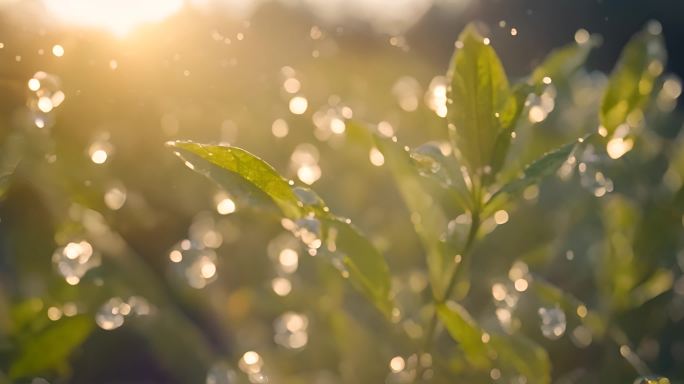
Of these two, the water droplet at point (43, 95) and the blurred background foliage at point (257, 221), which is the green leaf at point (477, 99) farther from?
the water droplet at point (43, 95)

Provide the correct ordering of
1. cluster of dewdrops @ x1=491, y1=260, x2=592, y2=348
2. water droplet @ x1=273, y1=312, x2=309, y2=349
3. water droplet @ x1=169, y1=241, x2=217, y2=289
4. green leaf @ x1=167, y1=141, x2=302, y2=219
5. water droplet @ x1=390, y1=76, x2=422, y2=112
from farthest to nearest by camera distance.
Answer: water droplet @ x1=390, y1=76, x2=422, y2=112
water droplet @ x1=273, y1=312, x2=309, y2=349
water droplet @ x1=169, y1=241, x2=217, y2=289
cluster of dewdrops @ x1=491, y1=260, x2=592, y2=348
green leaf @ x1=167, y1=141, x2=302, y2=219

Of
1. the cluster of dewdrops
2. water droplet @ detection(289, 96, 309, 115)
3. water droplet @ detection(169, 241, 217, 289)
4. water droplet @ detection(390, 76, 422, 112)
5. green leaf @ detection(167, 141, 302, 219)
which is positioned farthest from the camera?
water droplet @ detection(390, 76, 422, 112)

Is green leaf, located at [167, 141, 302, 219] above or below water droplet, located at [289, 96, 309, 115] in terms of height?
above

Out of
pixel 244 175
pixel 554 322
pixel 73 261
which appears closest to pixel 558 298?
pixel 554 322

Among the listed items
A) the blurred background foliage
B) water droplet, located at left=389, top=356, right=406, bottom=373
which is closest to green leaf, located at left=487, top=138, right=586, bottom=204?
the blurred background foliage

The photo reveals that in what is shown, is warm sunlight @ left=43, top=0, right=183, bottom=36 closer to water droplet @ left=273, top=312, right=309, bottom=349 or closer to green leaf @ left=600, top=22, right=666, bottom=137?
water droplet @ left=273, top=312, right=309, bottom=349

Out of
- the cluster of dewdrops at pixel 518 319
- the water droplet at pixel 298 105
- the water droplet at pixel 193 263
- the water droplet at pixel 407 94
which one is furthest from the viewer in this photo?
the water droplet at pixel 407 94

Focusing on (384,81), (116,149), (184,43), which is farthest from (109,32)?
(384,81)

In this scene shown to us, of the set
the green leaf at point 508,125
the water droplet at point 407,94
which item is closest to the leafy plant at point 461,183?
the green leaf at point 508,125

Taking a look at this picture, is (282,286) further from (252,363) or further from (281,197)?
(281,197)
